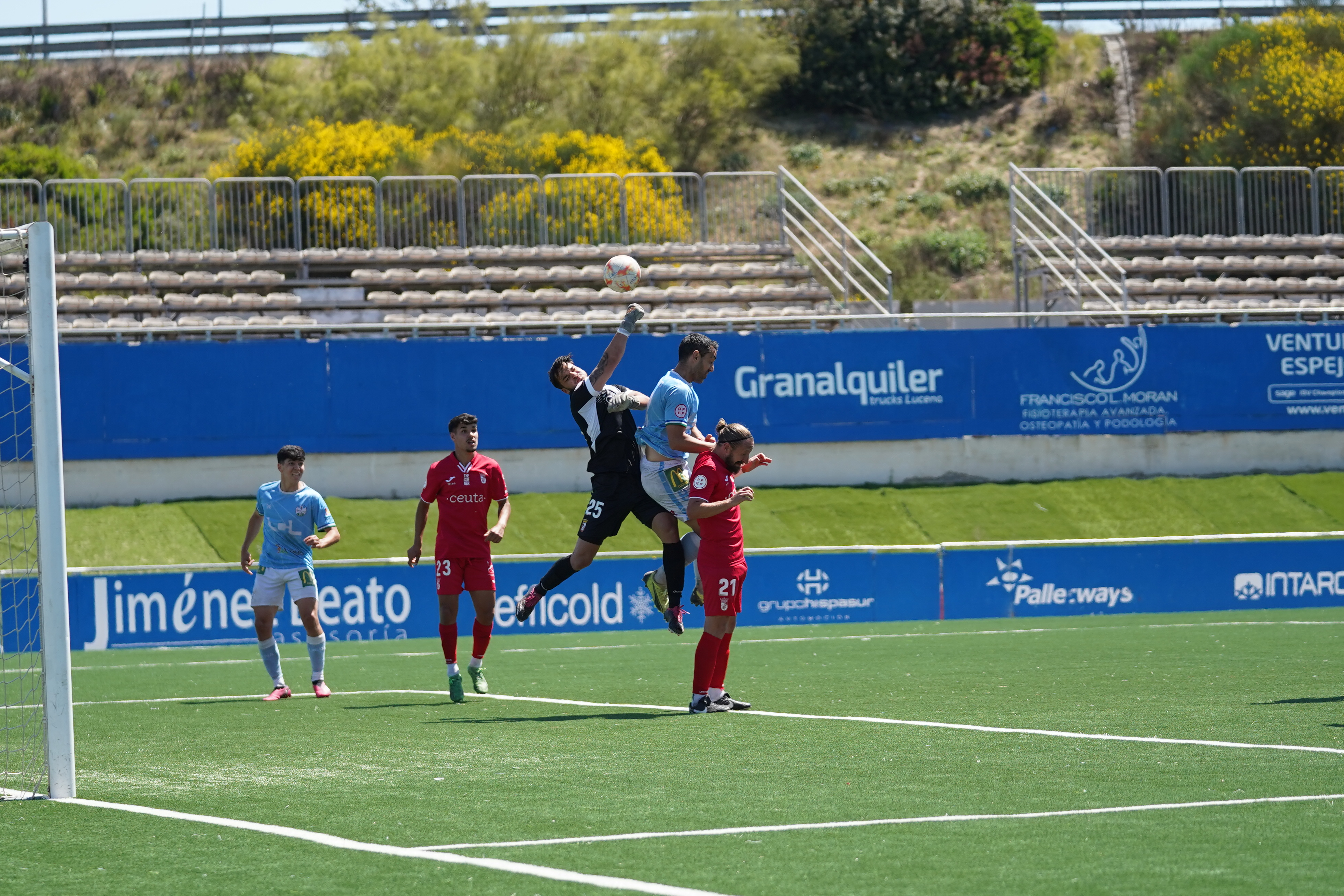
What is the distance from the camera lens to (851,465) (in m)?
31.3

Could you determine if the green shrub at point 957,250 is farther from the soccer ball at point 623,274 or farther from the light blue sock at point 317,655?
the light blue sock at point 317,655

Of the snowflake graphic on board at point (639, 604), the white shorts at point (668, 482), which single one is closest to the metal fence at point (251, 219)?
the snowflake graphic on board at point (639, 604)

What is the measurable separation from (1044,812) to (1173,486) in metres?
26.0

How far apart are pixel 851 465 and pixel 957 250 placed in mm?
21287

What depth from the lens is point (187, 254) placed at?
33.5m

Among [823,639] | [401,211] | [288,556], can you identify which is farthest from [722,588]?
[401,211]

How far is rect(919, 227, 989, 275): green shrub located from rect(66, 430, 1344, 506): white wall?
1925 cm

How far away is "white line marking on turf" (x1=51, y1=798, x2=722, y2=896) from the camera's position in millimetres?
5504

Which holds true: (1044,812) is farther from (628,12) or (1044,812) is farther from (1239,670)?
(628,12)

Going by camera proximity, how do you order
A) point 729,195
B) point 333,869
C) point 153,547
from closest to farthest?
point 333,869 < point 153,547 < point 729,195

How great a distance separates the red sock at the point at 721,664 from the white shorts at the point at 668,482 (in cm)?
126

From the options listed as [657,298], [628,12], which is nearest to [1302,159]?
[657,298]

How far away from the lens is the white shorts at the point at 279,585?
1341cm

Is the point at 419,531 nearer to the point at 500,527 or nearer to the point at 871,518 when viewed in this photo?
the point at 500,527
